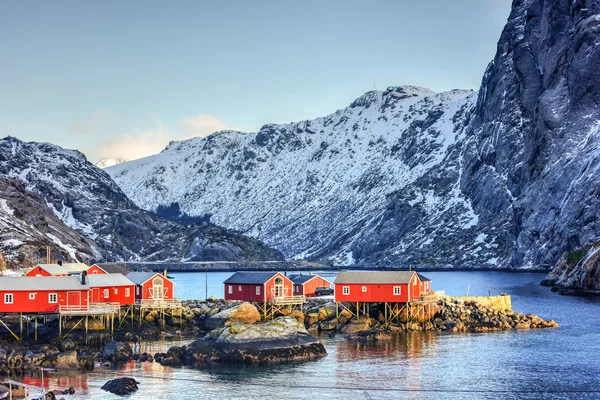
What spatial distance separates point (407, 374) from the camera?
6712cm

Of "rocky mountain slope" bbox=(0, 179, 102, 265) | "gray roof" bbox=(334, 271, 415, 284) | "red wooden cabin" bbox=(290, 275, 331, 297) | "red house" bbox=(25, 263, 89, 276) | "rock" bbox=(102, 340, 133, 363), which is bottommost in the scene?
"rock" bbox=(102, 340, 133, 363)

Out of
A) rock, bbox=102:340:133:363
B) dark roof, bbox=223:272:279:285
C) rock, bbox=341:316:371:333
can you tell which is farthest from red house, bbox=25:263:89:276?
rock, bbox=341:316:371:333

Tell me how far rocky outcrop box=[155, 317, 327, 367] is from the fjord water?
2.07 m

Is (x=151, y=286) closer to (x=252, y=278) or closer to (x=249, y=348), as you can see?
(x=252, y=278)

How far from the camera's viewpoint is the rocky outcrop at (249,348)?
72.4 meters

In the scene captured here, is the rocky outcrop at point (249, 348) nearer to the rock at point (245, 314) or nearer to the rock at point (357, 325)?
the rock at point (357, 325)

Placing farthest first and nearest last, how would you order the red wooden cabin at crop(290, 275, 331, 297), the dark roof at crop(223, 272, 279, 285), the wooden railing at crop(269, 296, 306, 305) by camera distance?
1. the red wooden cabin at crop(290, 275, 331, 297)
2. the dark roof at crop(223, 272, 279, 285)
3. the wooden railing at crop(269, 296, 306, 305)

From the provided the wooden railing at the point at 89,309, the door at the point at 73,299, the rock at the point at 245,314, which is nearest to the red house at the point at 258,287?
the rock at the point at 245,314

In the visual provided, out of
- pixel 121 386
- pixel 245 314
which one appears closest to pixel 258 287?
pixel 245 314

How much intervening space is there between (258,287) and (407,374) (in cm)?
3442

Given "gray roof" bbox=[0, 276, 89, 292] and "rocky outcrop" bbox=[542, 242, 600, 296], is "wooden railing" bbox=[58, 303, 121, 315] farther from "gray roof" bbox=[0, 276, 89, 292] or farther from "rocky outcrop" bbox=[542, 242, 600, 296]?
"rocky outcrop" bbox=[542, 242, 600, 296]

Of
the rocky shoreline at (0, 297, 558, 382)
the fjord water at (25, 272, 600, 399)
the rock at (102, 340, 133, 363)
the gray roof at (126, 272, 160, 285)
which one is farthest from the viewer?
the gray roof at (126, 272, 160, 285)

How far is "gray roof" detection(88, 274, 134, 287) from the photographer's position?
90688 mm

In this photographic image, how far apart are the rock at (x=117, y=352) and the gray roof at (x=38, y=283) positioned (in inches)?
476
